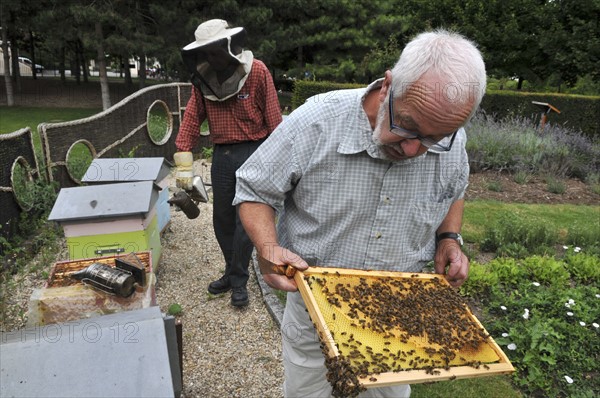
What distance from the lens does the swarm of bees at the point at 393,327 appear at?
1.54 metres

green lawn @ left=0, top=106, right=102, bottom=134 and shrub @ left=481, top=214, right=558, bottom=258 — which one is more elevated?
shrub @ left=481, top=214, right=558, bottom=258

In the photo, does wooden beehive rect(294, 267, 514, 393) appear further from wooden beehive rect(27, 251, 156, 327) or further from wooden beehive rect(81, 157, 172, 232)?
wooden beehive rect(81, 157, 172, 232)

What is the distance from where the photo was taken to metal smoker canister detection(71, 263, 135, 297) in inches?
75.7

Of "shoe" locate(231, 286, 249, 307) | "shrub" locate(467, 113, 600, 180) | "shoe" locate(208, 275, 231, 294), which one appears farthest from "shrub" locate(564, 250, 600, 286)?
"shrub" locate(467, 113, 600, 180)

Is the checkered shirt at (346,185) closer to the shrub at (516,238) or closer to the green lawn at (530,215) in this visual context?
the shrub at (516,238)

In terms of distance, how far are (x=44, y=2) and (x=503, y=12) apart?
16759 mm

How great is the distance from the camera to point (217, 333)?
11.3 feet

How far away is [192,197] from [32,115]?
15465 mm

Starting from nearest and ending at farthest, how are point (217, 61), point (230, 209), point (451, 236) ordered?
1. point (451, 236)
2. point (217, 61)
3. point (230, 209)

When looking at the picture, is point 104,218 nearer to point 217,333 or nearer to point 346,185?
point 217,333

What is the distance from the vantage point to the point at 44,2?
14617mm

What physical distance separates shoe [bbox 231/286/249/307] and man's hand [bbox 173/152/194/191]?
0.98 m

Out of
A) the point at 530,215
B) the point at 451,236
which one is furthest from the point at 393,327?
the point at 530,215

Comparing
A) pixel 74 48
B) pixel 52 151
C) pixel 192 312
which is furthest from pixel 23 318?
pixel 74 48
